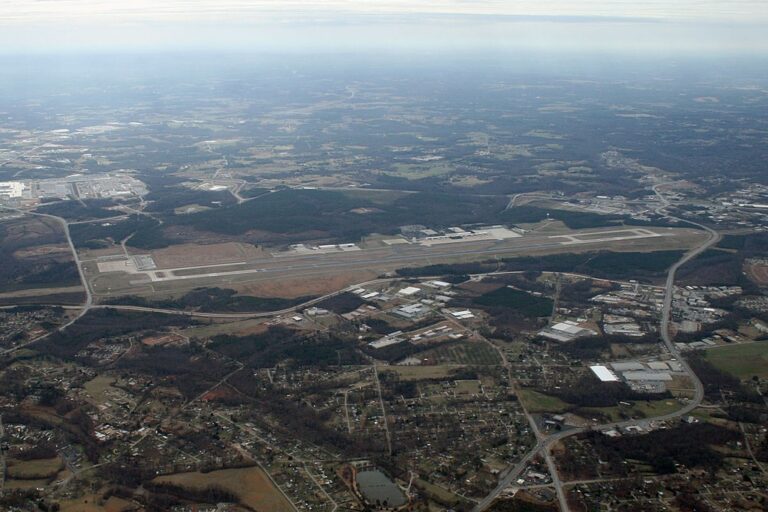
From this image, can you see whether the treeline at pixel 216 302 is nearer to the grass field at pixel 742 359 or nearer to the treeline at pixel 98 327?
the treeline at pixel 98 327

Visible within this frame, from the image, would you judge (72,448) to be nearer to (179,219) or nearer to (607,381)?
(607,381)

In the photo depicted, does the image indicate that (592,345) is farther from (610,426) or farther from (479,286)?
(479,286)

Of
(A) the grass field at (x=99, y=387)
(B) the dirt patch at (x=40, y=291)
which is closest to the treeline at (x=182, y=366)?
(A) the grass field at (x=99, y=387)

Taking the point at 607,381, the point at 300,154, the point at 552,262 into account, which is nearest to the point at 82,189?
the point at 300,154

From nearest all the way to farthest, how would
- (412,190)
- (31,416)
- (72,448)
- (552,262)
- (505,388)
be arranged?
(72,448)
(31,416)
(505,388)
(552,262)
(412,190)

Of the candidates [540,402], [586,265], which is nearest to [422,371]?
[540,402]

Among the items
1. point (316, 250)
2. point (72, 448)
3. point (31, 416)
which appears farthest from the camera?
point (316, 250)

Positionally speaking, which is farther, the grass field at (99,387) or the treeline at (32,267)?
the treeline at (32,267)
